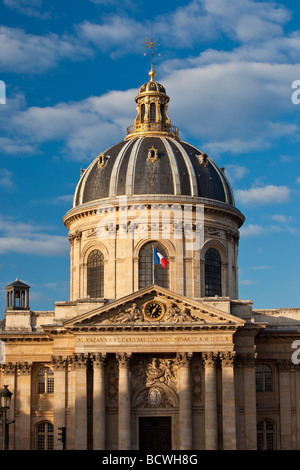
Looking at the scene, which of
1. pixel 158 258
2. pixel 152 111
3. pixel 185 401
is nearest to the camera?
pixel 185 401

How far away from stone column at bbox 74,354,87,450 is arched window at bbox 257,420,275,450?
45.4 ft

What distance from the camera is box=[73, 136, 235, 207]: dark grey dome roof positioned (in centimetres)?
7962

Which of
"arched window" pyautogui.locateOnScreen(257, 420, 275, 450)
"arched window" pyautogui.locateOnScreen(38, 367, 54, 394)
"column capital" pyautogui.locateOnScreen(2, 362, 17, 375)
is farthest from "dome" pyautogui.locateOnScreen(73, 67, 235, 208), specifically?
"arched window" pyautogui.locateOnScreen(257, 420, 275, 450)

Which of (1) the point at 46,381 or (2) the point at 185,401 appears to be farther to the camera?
(1) the point at 46,381

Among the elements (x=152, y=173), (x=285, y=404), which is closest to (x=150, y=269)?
(x=152, y=173)

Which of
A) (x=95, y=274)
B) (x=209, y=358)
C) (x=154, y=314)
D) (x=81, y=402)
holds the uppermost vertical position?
(x=95, y=274)

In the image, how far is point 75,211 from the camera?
8181 centimetres

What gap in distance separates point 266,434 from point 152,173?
2202 cm

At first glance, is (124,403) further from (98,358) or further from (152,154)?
(152,154)

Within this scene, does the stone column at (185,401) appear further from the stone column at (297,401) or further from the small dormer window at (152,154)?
the small dormer window at (152,154)

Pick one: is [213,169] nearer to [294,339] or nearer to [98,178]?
[98,178]

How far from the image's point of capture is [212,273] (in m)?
79.9

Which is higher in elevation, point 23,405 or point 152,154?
point 152,154

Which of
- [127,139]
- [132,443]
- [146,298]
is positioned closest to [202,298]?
Answer: [146,298]
